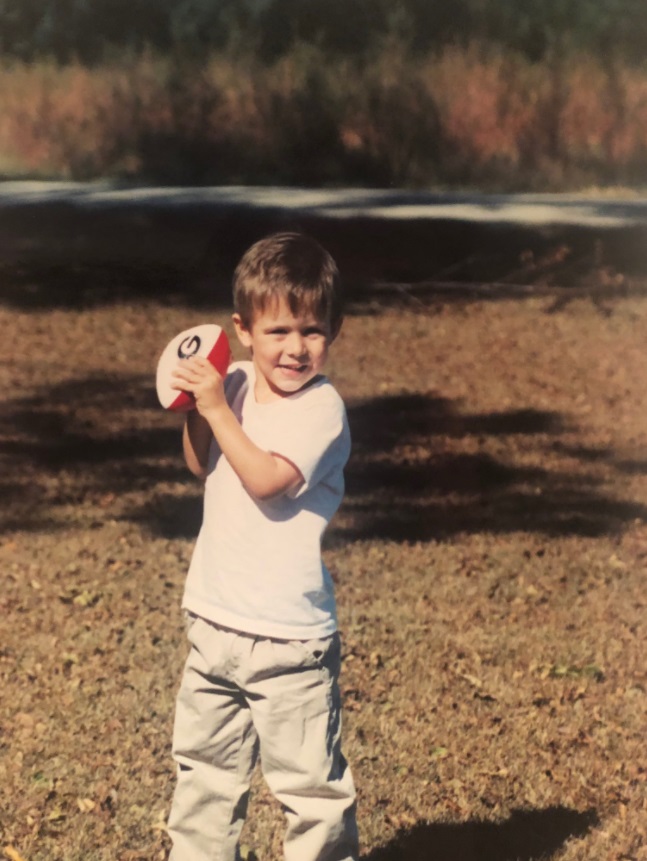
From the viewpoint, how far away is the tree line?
4.44m

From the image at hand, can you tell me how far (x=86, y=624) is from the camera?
3773 millimetres

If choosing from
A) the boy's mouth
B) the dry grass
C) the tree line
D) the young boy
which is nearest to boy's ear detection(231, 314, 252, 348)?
the young boy

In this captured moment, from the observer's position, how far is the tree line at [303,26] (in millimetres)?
4441

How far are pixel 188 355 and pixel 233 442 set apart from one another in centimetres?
25

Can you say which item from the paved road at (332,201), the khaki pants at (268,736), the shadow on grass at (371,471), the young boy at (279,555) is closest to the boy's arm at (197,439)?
the young boy at (279,555)

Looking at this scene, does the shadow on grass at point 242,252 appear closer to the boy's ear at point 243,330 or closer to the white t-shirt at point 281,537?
the boy's ear at point 243,330

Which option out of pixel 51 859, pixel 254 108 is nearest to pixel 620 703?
pixel 51 859

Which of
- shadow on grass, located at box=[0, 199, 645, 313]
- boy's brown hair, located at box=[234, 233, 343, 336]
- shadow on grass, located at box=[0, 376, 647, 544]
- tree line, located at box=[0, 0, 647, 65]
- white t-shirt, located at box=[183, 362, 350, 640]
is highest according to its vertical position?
boy's brown hair, located at box=[234, 233, 343, 336]

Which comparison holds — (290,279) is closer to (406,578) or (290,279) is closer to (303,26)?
(406,578)

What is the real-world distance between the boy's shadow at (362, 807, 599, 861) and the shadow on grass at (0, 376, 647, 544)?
2.03 meters

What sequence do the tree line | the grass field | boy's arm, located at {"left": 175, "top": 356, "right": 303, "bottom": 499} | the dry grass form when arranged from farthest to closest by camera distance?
the dry grass, the tree line, the grass field, boy's arm, located at {"left": 175, "top": 356, "right": 303, "bottom": 499}

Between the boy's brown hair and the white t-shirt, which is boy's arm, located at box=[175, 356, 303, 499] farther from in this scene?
the boy's brown hair

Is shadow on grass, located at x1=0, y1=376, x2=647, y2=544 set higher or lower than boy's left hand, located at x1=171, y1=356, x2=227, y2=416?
lower

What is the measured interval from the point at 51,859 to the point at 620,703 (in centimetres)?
176
